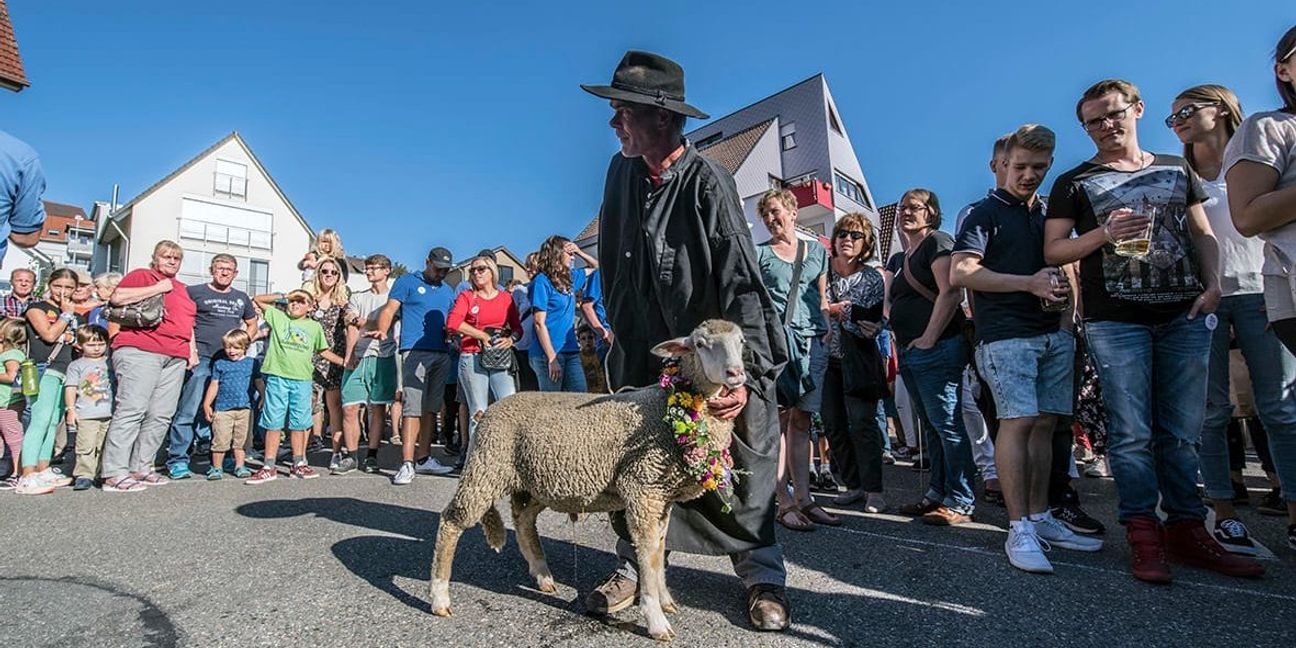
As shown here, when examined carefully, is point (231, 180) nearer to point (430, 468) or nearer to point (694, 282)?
point (430, 468)

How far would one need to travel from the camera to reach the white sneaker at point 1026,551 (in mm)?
2965

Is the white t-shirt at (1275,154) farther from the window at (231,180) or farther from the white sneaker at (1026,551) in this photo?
the window at (231,180)

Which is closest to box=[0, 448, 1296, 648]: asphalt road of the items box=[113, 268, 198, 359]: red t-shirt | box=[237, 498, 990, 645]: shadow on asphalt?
box=[237, 498, 990, 645]: shadow on asphalt

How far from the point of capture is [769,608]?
7.84 feet

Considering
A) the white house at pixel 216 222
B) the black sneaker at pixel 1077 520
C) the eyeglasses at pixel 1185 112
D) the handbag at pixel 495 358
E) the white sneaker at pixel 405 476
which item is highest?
the white house at pixel 216 222

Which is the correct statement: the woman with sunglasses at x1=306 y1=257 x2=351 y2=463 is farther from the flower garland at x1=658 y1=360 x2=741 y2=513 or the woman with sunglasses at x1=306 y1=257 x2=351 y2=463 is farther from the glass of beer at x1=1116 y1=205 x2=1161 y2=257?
the glass of beer at x1=1116 y1=205 x2=1161 y2=257

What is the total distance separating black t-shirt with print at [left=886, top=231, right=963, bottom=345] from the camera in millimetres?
4312

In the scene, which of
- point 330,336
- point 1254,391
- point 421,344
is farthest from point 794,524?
point 330,336

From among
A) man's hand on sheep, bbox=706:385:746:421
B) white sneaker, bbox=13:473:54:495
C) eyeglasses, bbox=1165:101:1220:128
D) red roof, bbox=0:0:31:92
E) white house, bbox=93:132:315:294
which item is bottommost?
white sneaker, bbox=13:473:54:495

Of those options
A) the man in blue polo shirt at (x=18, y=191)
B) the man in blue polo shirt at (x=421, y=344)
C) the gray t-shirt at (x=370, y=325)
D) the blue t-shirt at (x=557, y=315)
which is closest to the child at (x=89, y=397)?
the gray t-shirt at (x=370, y=325)

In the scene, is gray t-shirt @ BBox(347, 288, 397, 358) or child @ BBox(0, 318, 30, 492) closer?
child @ BBox(0, 318, 30, 492)

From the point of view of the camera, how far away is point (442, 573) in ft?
8.50

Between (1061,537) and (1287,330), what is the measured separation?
168cm

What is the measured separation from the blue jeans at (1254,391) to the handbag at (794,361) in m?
2.23
